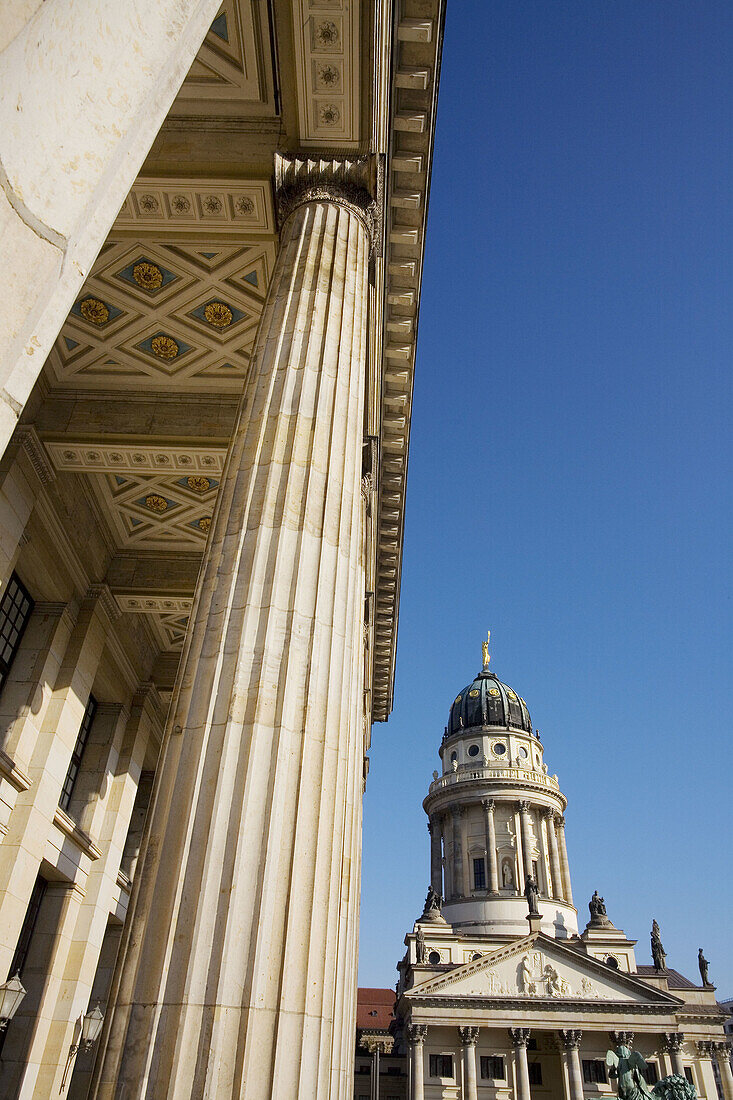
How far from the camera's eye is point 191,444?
562 inches

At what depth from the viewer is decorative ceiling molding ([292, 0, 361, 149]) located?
361 inches

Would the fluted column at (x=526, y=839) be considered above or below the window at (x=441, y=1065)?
above

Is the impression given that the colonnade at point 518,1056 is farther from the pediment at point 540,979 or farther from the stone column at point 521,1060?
the pediment at point 540,979

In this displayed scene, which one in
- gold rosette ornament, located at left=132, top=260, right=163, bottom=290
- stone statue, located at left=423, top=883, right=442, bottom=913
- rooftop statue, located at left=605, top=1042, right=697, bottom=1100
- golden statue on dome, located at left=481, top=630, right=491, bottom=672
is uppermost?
golden statue on dome, located at left=481, top=630, right=491, bottom=672

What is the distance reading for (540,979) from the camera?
58781 millimetres

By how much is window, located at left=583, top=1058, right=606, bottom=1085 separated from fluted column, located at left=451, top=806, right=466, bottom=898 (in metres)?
17.2

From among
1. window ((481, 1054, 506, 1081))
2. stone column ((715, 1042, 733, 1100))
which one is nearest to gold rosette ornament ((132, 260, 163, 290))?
window ((481, 1054, 506, 1081))

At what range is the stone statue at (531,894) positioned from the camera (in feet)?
207

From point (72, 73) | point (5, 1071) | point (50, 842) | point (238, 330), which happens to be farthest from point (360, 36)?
point (5, 1071)

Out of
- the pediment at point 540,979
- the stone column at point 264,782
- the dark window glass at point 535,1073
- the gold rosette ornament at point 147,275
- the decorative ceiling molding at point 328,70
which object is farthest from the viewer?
the pediment at point 540,979

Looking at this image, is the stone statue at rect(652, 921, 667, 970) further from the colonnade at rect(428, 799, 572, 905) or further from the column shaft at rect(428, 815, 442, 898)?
the column shaft at rect(428, 815, 442, 898)

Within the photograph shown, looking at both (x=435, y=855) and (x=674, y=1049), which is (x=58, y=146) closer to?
(x=674, y=1049)

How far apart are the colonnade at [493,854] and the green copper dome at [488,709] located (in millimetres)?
9797

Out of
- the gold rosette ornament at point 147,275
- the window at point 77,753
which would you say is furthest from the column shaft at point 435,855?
the gold rosette ornament at point 147,275
